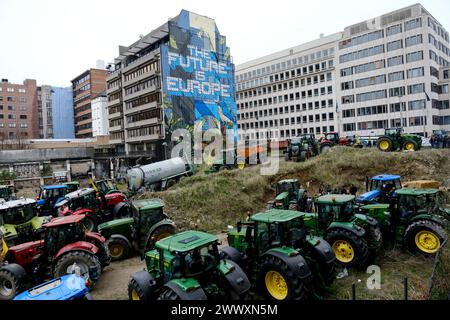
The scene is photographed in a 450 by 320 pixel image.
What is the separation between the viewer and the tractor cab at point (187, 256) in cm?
706

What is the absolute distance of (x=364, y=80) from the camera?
199 feet

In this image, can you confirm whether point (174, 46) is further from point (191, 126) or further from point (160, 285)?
point (160, 285)

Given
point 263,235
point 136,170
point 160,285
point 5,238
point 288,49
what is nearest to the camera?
point 160,285

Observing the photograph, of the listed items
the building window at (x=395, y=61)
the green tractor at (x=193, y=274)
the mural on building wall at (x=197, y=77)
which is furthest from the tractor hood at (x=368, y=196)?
the building window at (x=395, y=61)

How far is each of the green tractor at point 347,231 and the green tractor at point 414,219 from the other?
1.05 meters

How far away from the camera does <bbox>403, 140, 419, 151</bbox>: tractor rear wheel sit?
81.4ft

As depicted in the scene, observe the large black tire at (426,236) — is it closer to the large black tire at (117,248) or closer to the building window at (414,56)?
the large black tire at (117,248)

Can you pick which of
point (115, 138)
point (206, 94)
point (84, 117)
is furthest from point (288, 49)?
point (84, 117)

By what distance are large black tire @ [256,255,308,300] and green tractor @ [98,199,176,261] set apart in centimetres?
543

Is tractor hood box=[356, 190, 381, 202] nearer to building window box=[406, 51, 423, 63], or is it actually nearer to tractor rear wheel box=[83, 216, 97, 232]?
tractor rear wheel box=[83, 216, 97, 232]

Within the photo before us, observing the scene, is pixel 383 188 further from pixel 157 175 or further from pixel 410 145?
pixel 157 175

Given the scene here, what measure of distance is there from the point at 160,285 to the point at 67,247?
12.9 feet

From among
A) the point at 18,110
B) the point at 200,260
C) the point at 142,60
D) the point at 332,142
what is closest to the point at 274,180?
the point at 332,142

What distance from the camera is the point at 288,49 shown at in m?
76.9
